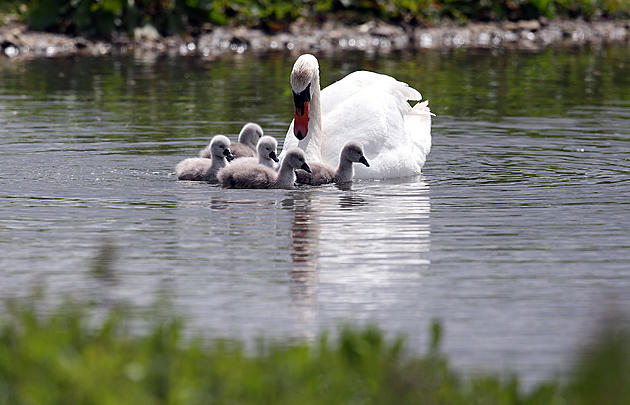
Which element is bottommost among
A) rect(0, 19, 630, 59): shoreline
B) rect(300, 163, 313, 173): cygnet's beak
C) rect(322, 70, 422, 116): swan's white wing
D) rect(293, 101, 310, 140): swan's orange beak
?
rect(0, 19, 630, 59): shoreline

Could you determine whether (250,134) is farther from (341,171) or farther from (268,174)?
(268,174)

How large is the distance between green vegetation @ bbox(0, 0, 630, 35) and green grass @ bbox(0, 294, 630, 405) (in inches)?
1065

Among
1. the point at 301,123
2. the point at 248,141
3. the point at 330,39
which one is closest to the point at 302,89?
the point at 301,123

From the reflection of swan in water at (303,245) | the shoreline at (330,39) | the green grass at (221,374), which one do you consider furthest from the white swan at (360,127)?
the shoreline at (330,39)

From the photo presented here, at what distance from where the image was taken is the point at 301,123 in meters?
13.1

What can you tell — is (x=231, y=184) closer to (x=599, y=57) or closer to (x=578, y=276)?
(x=578, y=276)

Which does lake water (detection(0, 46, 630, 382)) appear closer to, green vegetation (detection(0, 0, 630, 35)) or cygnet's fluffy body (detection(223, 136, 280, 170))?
cygnet's fluffy body (detection(223, 136, 280, 170))

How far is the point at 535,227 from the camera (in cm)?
995

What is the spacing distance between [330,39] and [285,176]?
907 inches

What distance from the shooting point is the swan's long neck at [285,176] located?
1211 cm

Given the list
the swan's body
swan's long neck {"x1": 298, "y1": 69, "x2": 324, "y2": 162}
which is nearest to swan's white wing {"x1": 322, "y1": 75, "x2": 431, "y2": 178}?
swan's long neck {"x1": 298, "y1": 69, "x2": 324, "y2": 162}

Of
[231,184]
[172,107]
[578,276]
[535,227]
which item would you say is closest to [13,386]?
[578,276]

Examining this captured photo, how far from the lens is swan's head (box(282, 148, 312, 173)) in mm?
12062

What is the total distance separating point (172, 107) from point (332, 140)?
677cm
